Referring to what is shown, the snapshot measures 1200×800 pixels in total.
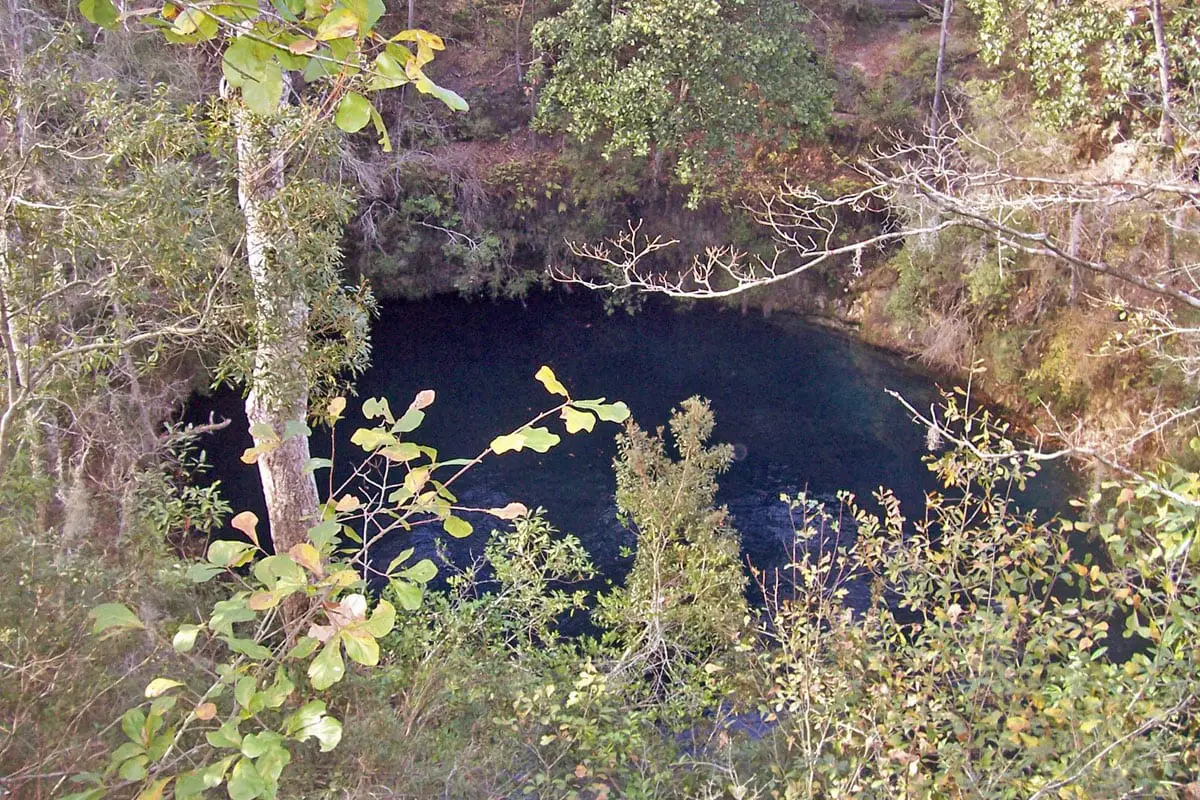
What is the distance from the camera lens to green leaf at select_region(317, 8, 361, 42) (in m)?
1.24

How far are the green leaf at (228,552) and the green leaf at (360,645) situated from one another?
296 mm

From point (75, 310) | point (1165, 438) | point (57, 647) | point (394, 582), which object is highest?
point (394, 582)

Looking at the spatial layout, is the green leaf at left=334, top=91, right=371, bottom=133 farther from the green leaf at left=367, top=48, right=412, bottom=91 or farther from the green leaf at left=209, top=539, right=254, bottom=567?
the green leaf at left=209, top=539, right=254, bottom=567

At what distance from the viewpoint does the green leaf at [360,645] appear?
1.37m

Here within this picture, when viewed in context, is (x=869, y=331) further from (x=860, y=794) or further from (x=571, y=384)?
(x=860, y=794)

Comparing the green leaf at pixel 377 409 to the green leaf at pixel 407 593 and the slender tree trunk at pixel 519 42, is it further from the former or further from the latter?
the slender tree trunk at pixel 519 42

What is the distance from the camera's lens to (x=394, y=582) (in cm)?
149

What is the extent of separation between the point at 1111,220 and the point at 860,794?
10785mm

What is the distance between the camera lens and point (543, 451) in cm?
142

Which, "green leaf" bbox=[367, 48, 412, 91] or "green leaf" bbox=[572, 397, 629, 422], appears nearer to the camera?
"green leaf" bbox=[367, 48, 412, 91]

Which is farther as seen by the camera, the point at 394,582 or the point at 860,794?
the point at 860,794

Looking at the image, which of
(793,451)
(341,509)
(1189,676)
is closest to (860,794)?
(1189,676)

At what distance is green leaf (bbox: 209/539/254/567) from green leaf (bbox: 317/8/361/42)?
90 cm

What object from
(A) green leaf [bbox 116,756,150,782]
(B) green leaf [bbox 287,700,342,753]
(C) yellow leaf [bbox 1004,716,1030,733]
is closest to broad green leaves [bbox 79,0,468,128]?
(B) green leaf [bbox 287,700,342,753]
